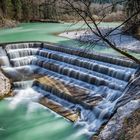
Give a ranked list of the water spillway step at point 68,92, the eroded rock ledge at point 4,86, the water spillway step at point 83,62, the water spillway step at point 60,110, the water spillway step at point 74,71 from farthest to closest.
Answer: the eroded rock ledge at point 4,86, the water spillway step at point 83,62, the water spillway step at point 74,71, the water spillway step at point 68,92, the water spillway step at point 60,110

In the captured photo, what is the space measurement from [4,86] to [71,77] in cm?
321

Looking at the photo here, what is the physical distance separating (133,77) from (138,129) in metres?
6.02

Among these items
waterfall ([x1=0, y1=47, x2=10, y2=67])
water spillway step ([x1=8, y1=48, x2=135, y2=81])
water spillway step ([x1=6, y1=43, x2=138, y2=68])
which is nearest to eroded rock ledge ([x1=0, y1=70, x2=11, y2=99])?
waterfall ([x1=0, y1=47, x2=10, y2=67])

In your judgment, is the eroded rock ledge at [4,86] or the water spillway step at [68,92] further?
the eroded rock ledge at [4,86]

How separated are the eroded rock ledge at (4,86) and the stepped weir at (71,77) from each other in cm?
33

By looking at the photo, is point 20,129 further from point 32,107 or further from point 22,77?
point 22,77

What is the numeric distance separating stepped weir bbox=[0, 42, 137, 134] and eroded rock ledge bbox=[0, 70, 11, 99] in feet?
1.10

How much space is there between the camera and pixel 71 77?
14.6m

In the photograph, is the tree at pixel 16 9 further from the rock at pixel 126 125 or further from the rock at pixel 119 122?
the rock at pixel 119 122

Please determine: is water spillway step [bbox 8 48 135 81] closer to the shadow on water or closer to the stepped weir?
the stepped weir

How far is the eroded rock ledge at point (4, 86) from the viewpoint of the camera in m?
13.9

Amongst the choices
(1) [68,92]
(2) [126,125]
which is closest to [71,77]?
(1) [68,92]

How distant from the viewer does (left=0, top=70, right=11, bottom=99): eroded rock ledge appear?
13.9 meters

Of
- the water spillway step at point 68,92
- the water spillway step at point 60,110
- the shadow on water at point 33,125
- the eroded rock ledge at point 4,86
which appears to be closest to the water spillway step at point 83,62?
the water spillway step at point 68,92
